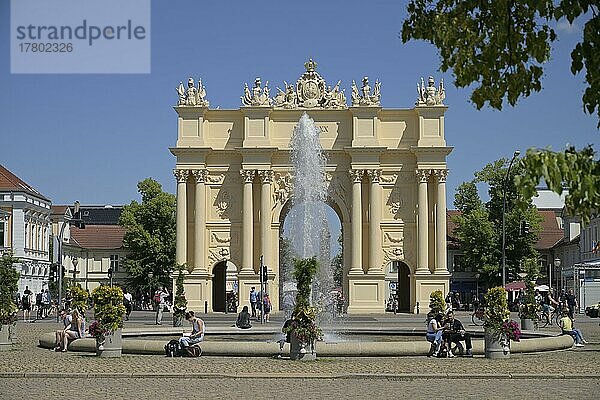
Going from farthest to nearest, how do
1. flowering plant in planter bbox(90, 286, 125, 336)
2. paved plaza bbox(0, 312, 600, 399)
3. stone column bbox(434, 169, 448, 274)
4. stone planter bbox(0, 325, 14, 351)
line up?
stone column bbox(434, 169, 448, 274), stone planter bbox(0, 325, 14, 351), flowering plant in planter bbox(90, 286, 125, 336), paved plaza bbox(0, 312, 600, 399)

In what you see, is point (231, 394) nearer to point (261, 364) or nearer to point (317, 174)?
point (261, 364)

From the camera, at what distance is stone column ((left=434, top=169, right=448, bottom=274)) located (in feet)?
228

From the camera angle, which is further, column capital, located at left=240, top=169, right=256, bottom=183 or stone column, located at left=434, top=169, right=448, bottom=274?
column capital, located at left=240, top=169, right=256, bottom=183

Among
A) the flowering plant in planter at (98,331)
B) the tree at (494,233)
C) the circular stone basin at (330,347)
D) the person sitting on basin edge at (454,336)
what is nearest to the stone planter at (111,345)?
the flowering plant in planter at (98,331)

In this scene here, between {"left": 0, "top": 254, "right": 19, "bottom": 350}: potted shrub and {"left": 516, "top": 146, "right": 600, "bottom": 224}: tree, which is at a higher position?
{"left": 516, "top": 146, "right": 600, "bottom": 224}: tree

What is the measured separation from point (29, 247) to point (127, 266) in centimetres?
916

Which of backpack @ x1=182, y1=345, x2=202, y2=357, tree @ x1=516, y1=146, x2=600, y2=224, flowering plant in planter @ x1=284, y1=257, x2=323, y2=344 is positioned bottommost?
backpack @ x1=182, y1=345, x2=202, y2=357

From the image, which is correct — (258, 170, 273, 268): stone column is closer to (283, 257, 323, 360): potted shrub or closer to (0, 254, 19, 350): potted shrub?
(0, 254, 19, 350): potted shrub

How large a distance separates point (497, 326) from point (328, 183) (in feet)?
145

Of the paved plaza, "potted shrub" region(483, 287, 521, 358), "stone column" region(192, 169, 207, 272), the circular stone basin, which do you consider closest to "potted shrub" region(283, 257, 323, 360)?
the paved plaza

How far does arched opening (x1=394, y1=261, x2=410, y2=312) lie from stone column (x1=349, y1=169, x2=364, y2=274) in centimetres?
395

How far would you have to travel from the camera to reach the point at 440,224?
229 feet

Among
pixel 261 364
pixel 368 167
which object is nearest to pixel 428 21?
pixel 261 364

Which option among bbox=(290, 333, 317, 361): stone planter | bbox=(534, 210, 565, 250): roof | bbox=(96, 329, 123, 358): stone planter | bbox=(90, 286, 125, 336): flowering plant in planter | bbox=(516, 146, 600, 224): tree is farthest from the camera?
bbox=(534, 210, 565, 250): roof
